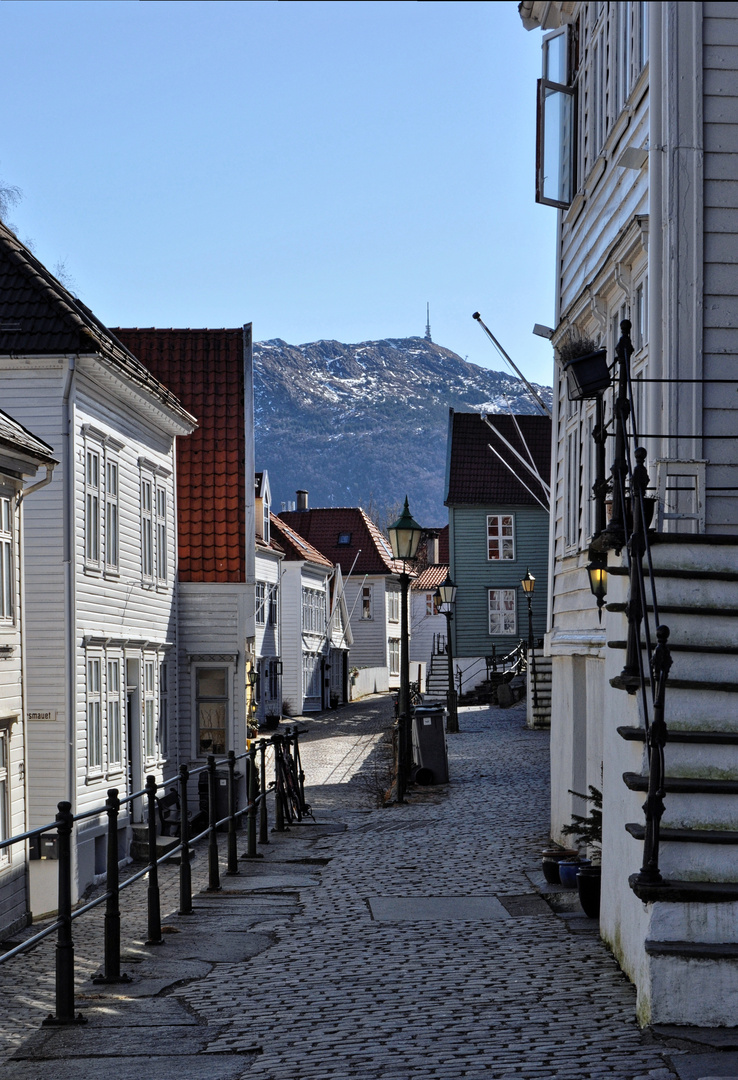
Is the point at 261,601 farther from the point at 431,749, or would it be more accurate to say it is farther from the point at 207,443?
the point at 431,749

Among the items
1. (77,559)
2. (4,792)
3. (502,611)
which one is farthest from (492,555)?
(4,792)

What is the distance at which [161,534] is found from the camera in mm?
24641

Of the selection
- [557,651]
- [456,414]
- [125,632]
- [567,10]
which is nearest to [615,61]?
[567,10]

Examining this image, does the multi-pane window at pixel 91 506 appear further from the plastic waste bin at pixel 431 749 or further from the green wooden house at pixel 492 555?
the green wooden house at pixel 492 555

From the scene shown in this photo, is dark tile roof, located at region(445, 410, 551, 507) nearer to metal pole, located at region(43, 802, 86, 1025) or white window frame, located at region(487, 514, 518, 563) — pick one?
white window frame, located at region(487, 514, 518, 563)

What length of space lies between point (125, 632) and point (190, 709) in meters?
4.13

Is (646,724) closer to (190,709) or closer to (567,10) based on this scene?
(567,10)

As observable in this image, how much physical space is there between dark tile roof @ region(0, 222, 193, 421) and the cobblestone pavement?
827 centimetres

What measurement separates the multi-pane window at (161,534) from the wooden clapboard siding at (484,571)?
23.3 m

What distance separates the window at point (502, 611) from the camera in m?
47.4

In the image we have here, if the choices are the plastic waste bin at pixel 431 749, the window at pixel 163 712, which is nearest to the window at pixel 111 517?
the window at pixel 163 712

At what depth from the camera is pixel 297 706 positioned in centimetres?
5175

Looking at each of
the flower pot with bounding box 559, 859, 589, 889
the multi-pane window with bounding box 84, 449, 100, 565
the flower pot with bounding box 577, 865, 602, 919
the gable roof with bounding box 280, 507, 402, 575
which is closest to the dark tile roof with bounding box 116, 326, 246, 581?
the multi-pane window with bounding box 84, 449, 100, 565

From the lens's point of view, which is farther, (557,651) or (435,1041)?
(557,651)
